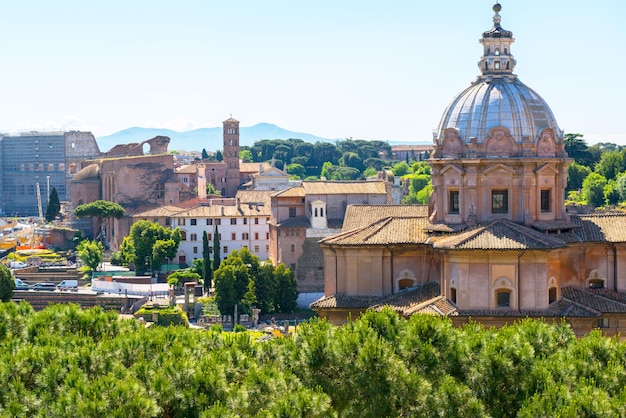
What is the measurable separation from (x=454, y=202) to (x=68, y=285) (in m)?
39.1

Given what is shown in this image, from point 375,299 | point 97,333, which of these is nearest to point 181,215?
point 375,299

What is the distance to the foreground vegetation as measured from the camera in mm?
22031

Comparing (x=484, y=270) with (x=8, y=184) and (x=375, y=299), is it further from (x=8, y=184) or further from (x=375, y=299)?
(x=8, y=184)

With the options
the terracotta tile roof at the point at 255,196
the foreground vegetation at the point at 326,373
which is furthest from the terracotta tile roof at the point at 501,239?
the terracotta tile roof at the point at 255,196

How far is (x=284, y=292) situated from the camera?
207 ft

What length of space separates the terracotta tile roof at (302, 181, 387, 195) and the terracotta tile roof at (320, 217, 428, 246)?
103 feet

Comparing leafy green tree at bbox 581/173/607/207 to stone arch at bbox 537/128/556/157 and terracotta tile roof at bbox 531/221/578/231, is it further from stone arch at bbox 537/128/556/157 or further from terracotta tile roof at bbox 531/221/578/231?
stone arch at bbox 537/128/556/157

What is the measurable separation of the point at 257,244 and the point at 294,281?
1755cm

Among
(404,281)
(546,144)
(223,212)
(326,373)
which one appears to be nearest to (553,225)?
(546,144)

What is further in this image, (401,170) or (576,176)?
(401,170)

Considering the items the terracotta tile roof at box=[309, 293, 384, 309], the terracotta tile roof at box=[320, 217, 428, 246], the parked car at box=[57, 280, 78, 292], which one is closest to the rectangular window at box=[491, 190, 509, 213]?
the terracotta tile roof at box=[320, 217, 428, 246]

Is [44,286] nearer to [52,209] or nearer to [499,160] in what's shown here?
[52,209]

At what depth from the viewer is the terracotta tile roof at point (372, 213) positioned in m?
38.8

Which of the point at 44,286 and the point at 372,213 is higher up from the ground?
the point at 372,213
